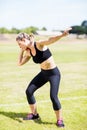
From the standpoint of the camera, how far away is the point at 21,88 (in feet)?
41.6

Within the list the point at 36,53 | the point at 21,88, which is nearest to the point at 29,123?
the point at 36,53

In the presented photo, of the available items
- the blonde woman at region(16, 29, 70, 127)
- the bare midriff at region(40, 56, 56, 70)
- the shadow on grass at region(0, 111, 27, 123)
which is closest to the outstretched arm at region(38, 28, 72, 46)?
the blonde woman at region(16, 29, 70, 127)

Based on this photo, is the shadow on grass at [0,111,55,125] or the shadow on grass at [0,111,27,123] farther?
the shadow on grass at [0,111,27,123]

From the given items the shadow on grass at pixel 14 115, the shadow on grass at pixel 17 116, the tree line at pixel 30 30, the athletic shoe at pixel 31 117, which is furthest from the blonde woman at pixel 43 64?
the tree line at pixel 30 30

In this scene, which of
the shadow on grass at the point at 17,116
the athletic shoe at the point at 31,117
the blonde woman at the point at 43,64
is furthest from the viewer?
the athletic shoe at the point at 31,117

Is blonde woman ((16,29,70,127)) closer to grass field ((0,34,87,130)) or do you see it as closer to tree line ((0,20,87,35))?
grass field ((0,34,87,130))

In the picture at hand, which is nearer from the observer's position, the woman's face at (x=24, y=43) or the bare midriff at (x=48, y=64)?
the woman's face at (x=24, y=43)

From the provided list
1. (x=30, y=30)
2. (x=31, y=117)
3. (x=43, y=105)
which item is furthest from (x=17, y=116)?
(x=30, y=30)

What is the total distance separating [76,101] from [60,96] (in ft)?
3.31

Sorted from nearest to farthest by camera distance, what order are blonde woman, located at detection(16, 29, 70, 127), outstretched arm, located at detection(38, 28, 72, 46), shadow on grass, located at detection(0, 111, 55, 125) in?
Answer: outstretched arm, located at detection(38, 28, 72, 46)
blonde woman, located at detection(16, 29, 70, 127)
shadow on grass, located at detection(0, 111, 55, 125)

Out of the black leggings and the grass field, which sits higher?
the black leggings

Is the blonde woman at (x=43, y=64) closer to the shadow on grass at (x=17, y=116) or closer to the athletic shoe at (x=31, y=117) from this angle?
the athletic shoe at (x=31, y=117)

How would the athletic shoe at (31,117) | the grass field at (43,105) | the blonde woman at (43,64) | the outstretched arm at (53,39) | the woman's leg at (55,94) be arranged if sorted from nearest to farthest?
the outstretched arm at (53,39) → the blonde woman at (43,64) → the woman's leg at (55,94) → the grass field at (43,105) → the athletic shoe at (31,117)

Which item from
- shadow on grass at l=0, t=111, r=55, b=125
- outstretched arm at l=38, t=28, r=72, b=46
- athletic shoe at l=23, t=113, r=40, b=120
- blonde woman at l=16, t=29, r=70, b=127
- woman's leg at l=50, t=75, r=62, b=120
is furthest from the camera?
athletic shoe at l=23, t=113, r=40, b=120
